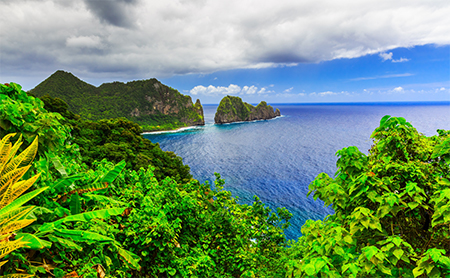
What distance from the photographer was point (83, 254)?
4.34 metres

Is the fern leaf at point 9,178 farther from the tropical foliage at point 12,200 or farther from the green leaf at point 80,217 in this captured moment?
the green leaf at point 80,217

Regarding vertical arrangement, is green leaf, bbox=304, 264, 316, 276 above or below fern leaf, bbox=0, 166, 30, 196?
below

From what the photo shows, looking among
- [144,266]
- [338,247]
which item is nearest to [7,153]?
[144,266]

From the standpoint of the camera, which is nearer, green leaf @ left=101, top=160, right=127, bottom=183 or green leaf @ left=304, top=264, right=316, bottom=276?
green leaf @ left=304, top=264, right=316, bottom=276

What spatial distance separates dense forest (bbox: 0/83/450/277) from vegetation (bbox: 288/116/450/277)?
3 centimetres

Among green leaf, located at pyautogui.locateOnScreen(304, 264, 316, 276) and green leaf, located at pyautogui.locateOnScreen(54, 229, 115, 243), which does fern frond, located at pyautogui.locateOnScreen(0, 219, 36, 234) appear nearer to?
green leaf, located at pyautogui.locateOnScreen(54, 229, 115, 243)

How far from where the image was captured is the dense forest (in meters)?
3.66

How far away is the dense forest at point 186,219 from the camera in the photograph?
3658 mm

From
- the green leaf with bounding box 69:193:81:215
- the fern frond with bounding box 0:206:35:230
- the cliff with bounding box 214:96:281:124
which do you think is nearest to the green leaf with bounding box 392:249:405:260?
the fern frond with bounding box 0:206:35:230

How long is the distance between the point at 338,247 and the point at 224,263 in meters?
4.19

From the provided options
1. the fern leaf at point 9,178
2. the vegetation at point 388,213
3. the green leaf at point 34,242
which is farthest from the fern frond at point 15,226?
the vegetation at point 388,213

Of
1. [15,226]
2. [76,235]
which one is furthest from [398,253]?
[15,226]

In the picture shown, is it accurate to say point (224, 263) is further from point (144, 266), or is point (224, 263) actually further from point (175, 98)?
point (175, 98)

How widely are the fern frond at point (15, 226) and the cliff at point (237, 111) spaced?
552 ft
